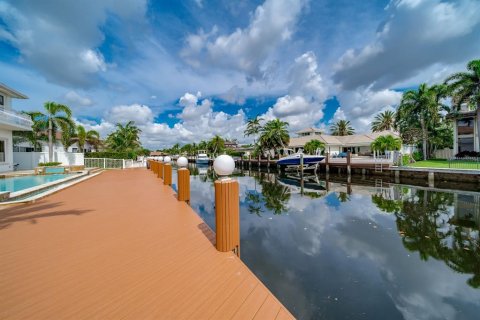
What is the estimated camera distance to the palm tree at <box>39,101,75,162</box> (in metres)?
21.5

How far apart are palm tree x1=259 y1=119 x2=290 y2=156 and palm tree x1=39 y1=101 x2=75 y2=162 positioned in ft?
98.6

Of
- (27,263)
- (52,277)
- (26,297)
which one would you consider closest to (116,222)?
(27,263)

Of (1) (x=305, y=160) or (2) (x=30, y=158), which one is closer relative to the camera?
(2) (x=30, y=158)

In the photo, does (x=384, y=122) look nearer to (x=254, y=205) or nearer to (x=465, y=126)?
(x=465, y=126)

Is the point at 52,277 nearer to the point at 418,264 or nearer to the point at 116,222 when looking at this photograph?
the point at 116,222

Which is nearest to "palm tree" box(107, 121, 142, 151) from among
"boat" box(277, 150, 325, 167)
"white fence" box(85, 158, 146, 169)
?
"white fence" box(85, 158, 146, 169)

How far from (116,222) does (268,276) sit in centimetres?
378

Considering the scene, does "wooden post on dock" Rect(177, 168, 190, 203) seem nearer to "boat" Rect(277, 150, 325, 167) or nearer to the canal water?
the canal water

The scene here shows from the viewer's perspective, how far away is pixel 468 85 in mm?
23141

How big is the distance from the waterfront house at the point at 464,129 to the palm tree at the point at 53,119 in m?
44.4

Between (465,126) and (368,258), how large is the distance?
34869mm

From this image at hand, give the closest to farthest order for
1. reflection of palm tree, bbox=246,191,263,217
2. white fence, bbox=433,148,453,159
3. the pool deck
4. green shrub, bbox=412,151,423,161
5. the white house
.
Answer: the pool deck → reflection of palm tree, bbox=246,191,263,217 → the white house → white fence, bbox=433,148,453,159 → green shrub, bbox=412,151,423,161

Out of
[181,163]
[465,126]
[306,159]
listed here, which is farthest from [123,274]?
[465,126]

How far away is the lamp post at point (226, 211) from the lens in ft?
11.6
